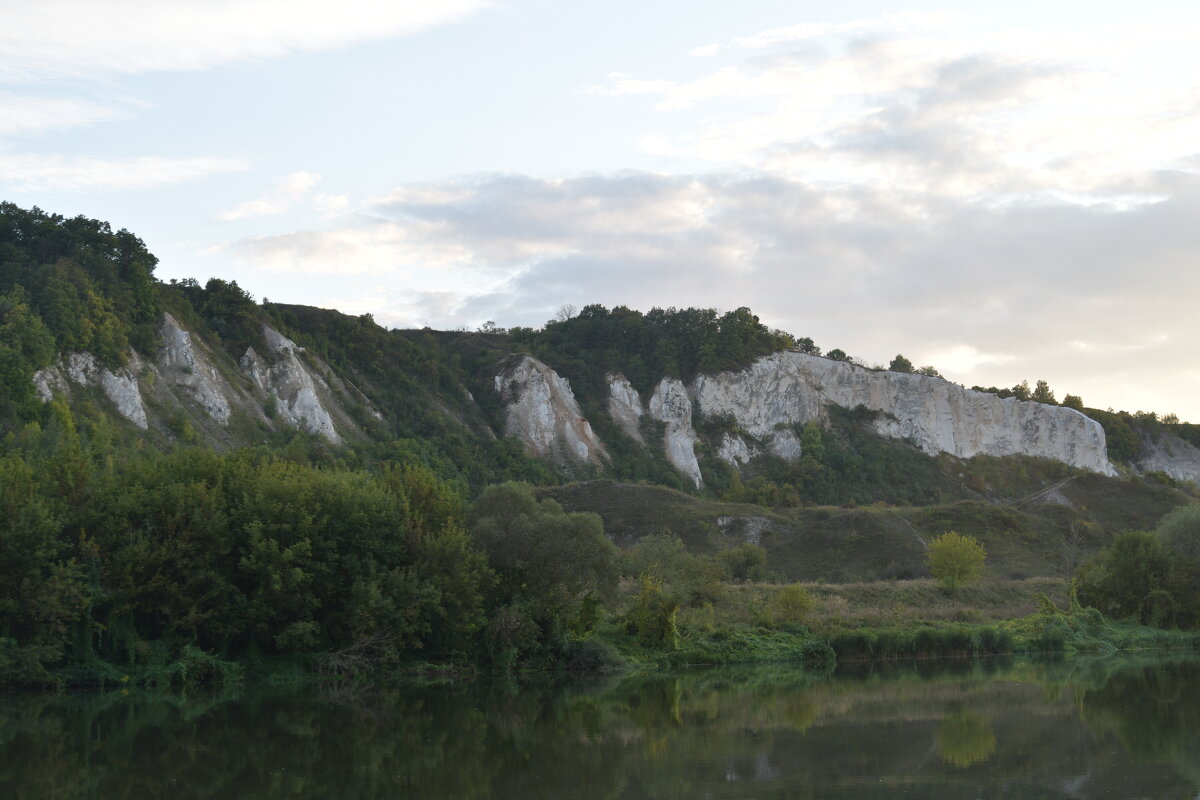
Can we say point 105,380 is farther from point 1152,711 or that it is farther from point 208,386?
point 1152,711

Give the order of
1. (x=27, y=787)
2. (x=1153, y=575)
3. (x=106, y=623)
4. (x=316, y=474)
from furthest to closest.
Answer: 1. (x=1153, y=575)
2. (x=316, y=474)
3. (x=106, y=623)
4. (x=27, y=787)

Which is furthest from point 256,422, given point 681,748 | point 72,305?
point 681,748

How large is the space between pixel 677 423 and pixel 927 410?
25635mm

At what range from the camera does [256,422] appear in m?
66.4

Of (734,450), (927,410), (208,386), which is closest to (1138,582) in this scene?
(208,386)

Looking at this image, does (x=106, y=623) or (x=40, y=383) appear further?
(x=40, y=383)

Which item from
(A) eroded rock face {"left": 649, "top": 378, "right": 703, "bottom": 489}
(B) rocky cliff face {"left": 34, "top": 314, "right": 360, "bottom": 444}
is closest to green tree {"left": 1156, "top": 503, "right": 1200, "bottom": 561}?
(B) rocky cliff face {"left": 34, "top": 314, "right": 360, "bottom": 444}

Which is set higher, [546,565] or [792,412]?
[792,412]

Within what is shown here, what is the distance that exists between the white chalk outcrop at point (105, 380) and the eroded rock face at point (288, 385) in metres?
12.2

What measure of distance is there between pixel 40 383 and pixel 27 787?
4050 cm

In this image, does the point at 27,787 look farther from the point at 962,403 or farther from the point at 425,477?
the point at 962,403

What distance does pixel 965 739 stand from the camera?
19719 millimetres

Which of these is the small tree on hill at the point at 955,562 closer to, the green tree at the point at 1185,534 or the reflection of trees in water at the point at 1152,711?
the green tree at the point at 1185,534

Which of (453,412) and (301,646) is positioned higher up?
(453,412)
